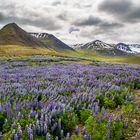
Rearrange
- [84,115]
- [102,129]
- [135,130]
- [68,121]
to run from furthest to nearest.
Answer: [84,115] < [135,130] < [68,121] < [102,129]

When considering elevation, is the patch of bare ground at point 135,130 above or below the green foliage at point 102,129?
below

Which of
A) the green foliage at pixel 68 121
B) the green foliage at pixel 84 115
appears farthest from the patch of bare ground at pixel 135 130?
the green foliage at pixel 68 121

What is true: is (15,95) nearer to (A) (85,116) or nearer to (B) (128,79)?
(A) (85,116)

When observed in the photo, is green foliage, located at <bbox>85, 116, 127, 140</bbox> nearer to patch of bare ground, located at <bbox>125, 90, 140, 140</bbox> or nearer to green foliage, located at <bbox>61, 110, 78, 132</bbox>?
patch of bare ground, located at <bbox>125, 90, 140, 140</bbox>

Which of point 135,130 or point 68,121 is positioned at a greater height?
point 68,121

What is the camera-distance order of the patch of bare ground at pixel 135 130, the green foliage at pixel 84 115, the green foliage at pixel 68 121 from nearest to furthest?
the patch of bare ground at pixel 135 130 → the green foliage at pixel 68 121 → the green foliage at pixel 84 115

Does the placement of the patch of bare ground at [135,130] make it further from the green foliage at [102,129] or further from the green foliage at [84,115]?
the green foliage at [84,115]

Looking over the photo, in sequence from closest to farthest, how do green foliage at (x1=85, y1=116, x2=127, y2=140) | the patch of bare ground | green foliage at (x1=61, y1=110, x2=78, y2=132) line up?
green foliage at (x1=85, y1=116, x2=127, y2=140), the patch of bare ground, green foliage at (x1=61, y1=110, x2=78, y2=132)

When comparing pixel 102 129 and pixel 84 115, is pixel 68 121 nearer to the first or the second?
pixel 84 115

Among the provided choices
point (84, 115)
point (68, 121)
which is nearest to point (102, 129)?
point (68, 121)

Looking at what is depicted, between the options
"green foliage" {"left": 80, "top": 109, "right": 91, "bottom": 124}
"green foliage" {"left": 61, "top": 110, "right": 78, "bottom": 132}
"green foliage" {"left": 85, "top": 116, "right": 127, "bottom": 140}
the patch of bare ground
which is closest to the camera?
"green foliage" {"left": 85, "top": 116, "right": 127, "bottom": 140}

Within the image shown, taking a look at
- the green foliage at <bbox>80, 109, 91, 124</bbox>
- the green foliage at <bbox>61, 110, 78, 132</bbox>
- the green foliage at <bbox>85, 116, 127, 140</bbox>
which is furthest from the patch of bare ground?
the green foliage at <bbox>61, 110, 78, 132</bbox>

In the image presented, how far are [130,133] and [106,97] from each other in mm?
3280

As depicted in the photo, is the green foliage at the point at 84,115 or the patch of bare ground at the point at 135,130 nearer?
the patch of bare ground at the point at 135,130
